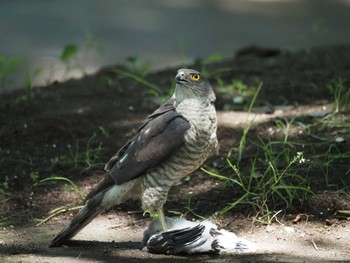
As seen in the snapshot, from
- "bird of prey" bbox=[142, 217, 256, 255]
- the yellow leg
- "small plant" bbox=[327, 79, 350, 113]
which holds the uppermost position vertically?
"small plant" bbox=[327, 79, 350, 113]

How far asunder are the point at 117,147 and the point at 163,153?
155cm

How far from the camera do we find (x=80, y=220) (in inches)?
188

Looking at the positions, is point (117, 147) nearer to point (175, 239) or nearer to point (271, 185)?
point (271, 185)

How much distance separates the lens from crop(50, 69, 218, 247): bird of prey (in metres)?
4.60

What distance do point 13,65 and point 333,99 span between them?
273 cm

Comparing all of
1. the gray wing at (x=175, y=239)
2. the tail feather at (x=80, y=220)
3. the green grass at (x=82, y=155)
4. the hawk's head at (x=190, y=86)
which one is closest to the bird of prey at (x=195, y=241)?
the gray wing at (x=175, y=239)

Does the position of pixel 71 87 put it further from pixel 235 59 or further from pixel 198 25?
pixel 198 25

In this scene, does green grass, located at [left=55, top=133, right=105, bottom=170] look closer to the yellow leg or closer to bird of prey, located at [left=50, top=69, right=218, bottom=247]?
bird of prey, located at [left=50, top=69, right=218, bottom=247]

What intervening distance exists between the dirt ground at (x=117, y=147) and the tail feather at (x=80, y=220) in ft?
0.25

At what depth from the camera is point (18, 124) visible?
6484 mm

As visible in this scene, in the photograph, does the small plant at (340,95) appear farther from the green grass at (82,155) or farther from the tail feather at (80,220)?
the tail feather at (80,220)

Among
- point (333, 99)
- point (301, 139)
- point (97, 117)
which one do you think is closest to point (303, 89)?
point (333, 99)

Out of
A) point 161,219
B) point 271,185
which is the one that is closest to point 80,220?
point 161,219

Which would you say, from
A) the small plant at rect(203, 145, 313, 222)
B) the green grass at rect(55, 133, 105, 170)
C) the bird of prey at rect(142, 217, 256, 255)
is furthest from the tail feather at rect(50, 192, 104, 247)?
the green grass at rect(55, 133, 105, 170)
